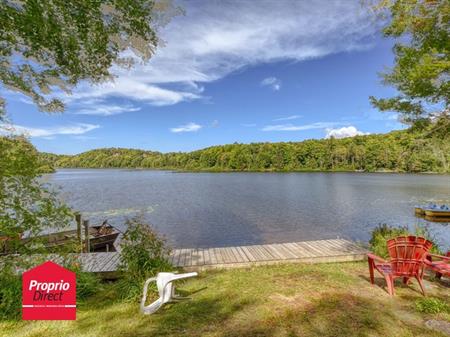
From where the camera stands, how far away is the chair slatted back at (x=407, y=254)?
494cm

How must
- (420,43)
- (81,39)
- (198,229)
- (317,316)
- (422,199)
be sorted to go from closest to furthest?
(81,39)
(317,316)
(420,43)
(198,229)
(422,199)

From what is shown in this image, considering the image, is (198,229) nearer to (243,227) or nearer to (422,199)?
(243,227)

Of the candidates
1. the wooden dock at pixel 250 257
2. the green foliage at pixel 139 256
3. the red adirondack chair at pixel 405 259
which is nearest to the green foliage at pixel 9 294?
the green foliage at pixel 139 256

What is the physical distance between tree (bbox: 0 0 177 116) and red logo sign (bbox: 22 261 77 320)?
2768 mm

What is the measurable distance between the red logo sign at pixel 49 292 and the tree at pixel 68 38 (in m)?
2.77

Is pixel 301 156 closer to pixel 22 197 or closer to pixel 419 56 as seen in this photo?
pixel 419 56

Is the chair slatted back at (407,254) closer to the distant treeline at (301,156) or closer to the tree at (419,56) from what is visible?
the tree at (419,56)

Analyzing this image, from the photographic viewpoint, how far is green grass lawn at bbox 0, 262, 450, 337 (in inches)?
150

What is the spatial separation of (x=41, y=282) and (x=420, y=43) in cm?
878

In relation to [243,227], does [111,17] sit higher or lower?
higher

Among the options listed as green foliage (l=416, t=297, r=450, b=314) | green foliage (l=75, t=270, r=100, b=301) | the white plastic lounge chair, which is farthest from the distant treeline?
green foliage (l=75, t=270, r=100, b=301)

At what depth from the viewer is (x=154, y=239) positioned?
579 cm

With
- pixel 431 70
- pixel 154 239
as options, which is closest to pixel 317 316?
pixel 154 239

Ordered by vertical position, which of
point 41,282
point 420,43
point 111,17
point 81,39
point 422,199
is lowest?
point 422,199
